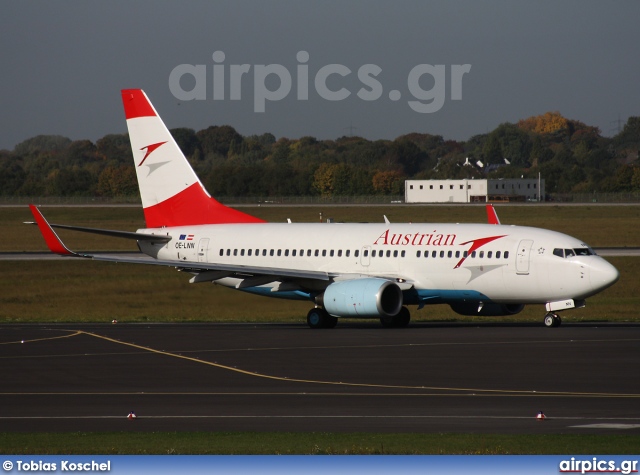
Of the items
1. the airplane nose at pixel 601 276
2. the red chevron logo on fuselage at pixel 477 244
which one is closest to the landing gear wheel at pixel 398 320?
the red chevron logo on fuselage at pixel 477 244

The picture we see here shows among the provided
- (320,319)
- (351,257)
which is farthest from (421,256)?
(320,319)

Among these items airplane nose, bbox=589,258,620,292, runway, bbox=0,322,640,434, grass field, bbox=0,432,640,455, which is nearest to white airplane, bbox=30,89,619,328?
airplane nose, bbox=589,258,620,292

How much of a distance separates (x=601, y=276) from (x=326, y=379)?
1652 cm

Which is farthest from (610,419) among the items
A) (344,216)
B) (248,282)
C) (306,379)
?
(344,216)

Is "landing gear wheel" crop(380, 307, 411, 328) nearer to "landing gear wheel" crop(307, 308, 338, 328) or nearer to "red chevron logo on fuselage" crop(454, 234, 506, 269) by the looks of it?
"landing gear wheel" crop(307, 308, 338, 328)

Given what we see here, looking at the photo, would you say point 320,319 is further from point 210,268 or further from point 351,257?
point 210,268

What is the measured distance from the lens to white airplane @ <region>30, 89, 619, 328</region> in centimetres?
4406

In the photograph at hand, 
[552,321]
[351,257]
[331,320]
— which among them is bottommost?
[331,320]

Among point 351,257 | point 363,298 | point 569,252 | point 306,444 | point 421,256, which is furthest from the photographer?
point 351,257

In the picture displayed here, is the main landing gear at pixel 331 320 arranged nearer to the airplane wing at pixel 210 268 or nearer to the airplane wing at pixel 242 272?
the airplane wing at pixel 242 272

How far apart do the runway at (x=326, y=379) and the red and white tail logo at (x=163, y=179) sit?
29.1 feet

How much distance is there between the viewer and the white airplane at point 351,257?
44062 millimetres

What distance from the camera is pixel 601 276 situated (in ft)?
141

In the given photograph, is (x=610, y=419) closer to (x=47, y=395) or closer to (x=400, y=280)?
(x=47, y=395)
